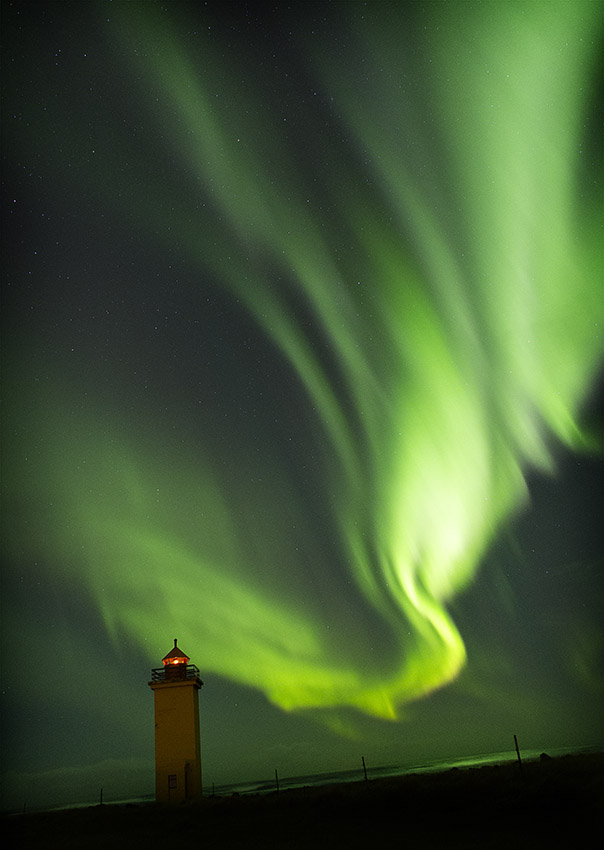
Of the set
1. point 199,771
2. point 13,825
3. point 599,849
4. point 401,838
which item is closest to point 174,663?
point 199,771

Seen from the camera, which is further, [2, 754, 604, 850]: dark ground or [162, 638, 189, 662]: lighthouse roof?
[162, 638, 189, 662]: lighthouse roof

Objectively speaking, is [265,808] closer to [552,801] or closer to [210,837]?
[210,837]

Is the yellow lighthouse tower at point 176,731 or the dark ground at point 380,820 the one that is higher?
the yellow lighthouse tower at point 176,731

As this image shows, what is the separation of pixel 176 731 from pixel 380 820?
969 centimetres

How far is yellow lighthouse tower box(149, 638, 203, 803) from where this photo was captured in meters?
23.7

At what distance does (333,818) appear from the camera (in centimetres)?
1780

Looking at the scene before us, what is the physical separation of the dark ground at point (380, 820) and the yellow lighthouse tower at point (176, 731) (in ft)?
3.88

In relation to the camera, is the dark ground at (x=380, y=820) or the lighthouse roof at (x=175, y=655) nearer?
the dark ground at (x=380, y=820)

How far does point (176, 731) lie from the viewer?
2425 cm

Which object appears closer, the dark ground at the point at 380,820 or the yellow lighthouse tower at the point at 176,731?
the dark ground at the point at 380,820

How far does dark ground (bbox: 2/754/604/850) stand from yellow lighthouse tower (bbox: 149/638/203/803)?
3.88 ft

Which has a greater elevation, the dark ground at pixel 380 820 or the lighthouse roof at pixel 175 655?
the lighthouse roof at pixel 175 655

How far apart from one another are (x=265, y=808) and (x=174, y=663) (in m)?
6.71

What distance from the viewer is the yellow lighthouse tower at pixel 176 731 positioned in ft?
77.8
